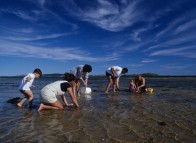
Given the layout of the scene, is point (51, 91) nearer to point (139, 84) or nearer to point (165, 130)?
point (165, 130)

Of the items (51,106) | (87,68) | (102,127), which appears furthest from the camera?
(87,68)

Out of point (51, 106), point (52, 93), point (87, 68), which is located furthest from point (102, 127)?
point (87, 68)

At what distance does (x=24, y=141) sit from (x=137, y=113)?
3.56 metres

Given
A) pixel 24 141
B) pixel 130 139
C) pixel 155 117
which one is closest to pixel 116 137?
pixel 130 139

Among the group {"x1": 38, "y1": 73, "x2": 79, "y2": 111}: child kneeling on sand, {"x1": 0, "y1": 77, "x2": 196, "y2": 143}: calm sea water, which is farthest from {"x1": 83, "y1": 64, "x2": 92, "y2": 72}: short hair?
{"x1": 0, "y1": 77, "x2": 196, "y2": 143}: calm sea water

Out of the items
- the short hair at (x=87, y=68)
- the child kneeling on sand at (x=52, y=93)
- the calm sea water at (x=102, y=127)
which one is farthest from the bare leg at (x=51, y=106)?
the short hair at (x=87, y=68)

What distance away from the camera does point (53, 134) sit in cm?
475

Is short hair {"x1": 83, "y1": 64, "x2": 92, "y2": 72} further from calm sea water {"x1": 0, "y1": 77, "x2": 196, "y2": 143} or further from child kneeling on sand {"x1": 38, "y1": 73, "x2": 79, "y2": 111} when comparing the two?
calm sea water {"x1": 0, "y1": 77, "x2": 196, "y2": 143}

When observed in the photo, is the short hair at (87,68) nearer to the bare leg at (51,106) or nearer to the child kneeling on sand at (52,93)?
the child kneeling on sand at (52,93)

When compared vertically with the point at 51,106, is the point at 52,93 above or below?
above

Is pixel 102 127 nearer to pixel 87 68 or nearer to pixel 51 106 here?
pixel 51 106

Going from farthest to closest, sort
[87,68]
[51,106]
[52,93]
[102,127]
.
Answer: [87,68] → [51,106] → [52,93] → [102,127]

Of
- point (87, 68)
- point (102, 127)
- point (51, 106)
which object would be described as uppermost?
point (87, 68)

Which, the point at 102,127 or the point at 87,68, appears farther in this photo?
the point at 87,68
